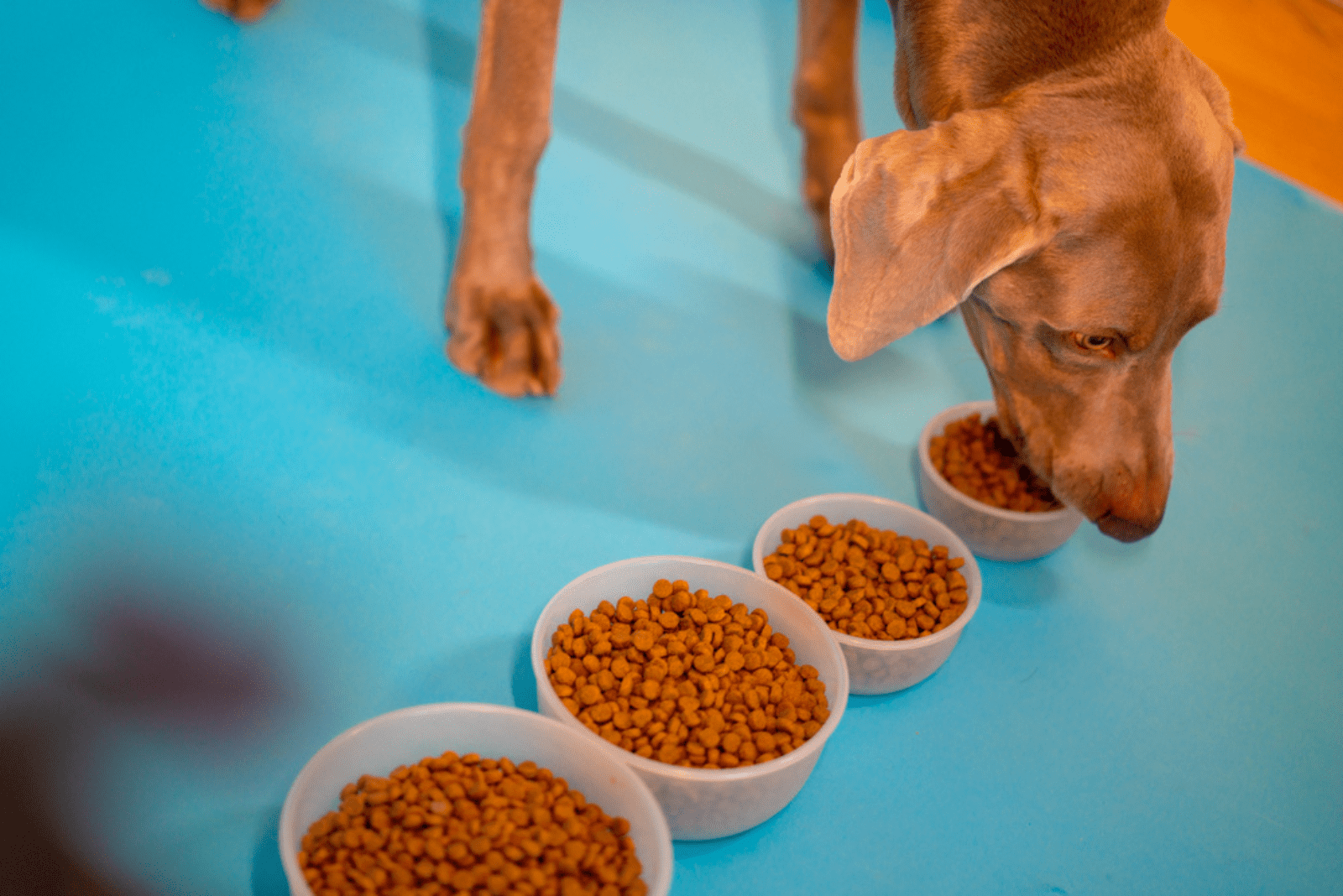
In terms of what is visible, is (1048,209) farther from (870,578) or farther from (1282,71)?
(1282,71)

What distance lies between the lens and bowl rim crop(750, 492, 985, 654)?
1.30 metres

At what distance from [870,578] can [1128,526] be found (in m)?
0.41

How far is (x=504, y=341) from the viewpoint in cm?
170

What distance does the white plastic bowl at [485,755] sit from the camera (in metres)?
1.00

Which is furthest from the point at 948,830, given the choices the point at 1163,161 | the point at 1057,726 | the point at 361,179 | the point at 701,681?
the point at 361,179

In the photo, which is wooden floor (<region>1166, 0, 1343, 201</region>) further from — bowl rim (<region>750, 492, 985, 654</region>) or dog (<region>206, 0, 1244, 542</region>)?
bowl rim (<region>750, 492, 985, 654</region>)

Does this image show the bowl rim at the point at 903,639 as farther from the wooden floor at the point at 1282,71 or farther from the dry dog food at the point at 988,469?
the wooden floor at the point at 1282,71

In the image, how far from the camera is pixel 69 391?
1.49m

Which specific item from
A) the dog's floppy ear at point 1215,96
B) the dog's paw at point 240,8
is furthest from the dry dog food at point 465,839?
the dog's paw at point 240,8

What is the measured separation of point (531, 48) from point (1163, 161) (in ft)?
3.12

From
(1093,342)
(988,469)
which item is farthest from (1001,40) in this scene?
(988,469)

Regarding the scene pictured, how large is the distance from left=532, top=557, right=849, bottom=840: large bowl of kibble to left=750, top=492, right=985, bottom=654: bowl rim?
0.06 m

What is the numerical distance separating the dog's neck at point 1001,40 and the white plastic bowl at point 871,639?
59 centimetres

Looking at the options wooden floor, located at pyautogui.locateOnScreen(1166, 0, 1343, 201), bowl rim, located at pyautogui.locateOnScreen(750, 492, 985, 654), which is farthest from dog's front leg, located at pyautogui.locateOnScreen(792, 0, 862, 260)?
wooden floor, located at pyautogui.locateOnScreen(1166, 0, 1343, 201)
